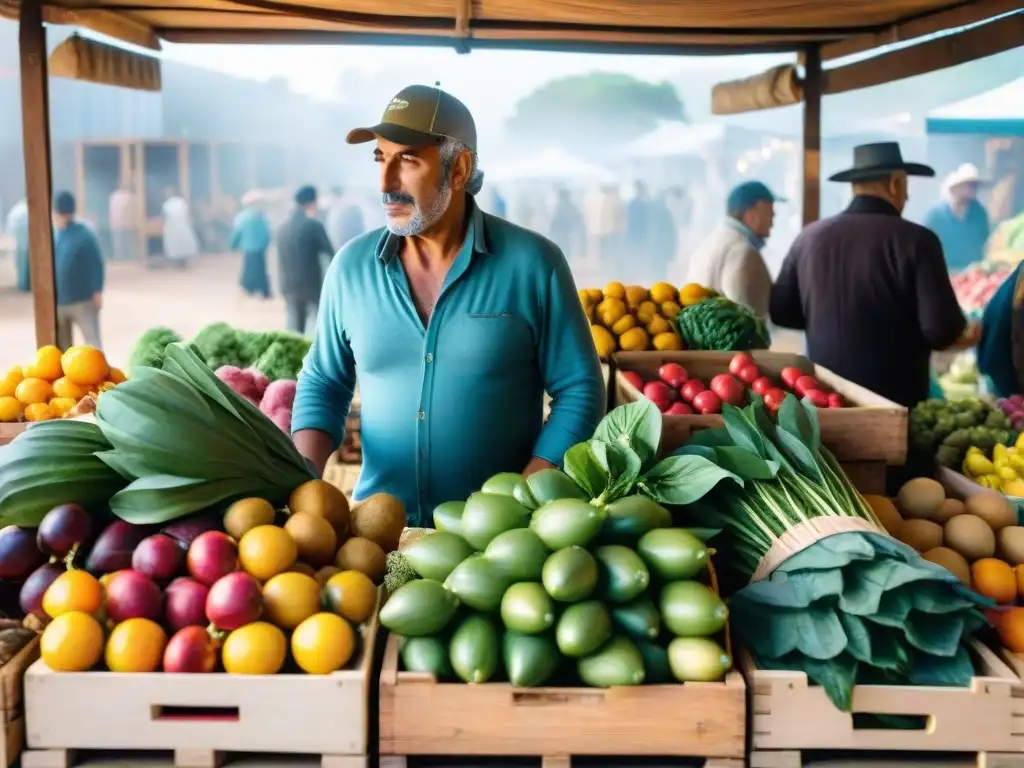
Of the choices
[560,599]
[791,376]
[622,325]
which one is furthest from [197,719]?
[622,325]

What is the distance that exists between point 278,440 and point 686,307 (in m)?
2.82

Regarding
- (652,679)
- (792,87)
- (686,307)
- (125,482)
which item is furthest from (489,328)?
(792,87)

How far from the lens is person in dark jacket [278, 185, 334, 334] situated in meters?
9.41

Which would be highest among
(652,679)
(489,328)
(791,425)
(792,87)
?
(792,87)

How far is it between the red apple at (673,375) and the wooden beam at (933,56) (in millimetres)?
2150

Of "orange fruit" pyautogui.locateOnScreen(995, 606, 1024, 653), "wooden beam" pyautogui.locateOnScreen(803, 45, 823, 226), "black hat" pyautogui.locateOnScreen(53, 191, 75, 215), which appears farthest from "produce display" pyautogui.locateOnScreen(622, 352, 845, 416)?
"black hat" pyautogui.locateOnScreen(53, 191, 75, 215)

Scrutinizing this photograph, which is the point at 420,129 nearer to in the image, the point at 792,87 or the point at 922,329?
the point at 922,329

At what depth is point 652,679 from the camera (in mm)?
1696

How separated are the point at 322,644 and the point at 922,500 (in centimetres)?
155

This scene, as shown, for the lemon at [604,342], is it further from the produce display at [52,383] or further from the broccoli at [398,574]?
the broccoli at [398,574]

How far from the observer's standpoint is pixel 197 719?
5.56ft

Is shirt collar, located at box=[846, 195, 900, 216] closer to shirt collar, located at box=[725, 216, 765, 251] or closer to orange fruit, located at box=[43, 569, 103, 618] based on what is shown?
shirt collar, located at box=[725, 216, 765, 251]

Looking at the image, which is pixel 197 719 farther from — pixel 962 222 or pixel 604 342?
→ pixel 962 222

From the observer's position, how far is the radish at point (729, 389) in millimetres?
3557
